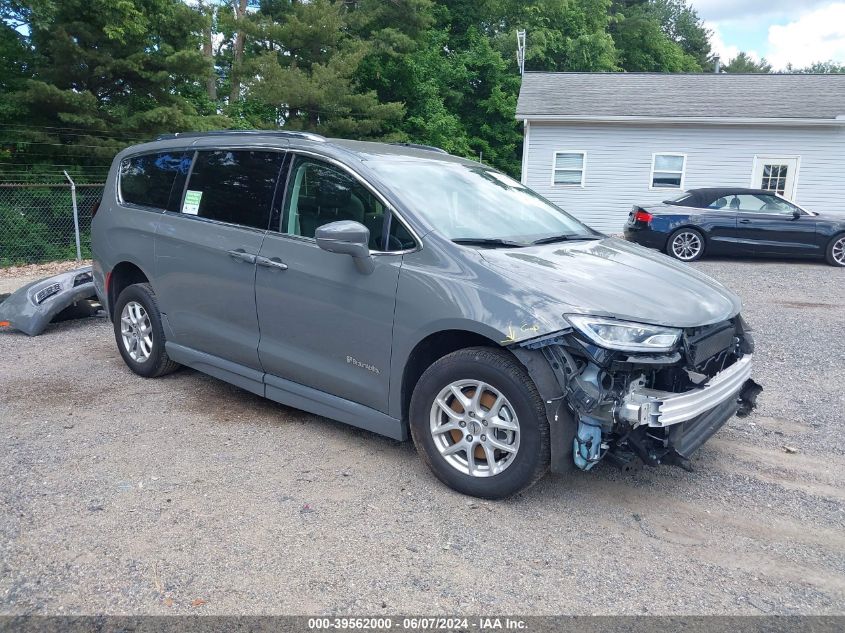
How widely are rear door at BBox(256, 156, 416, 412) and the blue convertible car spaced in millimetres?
10654

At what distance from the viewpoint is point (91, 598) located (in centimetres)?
285

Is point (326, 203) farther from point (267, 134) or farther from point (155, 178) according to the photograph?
point (155, 178)

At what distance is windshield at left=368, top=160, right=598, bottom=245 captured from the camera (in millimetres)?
4113

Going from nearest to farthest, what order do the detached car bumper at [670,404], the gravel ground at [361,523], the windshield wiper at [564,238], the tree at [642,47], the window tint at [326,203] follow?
the gravel ground at [361,523] → the detached car bumper at [670,404] → the window tint at [326,203] → the windshield wiper at [564,238] → the tree at [642,47]

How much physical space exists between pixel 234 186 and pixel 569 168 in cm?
1656

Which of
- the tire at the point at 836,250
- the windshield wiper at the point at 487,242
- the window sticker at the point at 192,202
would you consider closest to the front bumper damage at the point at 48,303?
the window sticker at the point at 192,202

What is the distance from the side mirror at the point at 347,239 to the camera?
3832 millimetres

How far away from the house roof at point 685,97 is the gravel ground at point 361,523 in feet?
51.1

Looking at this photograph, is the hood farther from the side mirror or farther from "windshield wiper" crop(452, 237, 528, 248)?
the side mirror

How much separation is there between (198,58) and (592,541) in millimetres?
18289

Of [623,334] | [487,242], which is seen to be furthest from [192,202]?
[623,334]

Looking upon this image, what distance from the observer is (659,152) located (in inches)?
770

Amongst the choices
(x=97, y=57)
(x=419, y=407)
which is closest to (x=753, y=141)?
(x=97, y=57)

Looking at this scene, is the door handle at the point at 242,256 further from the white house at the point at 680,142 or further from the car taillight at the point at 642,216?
the white house at the point at 680,142
